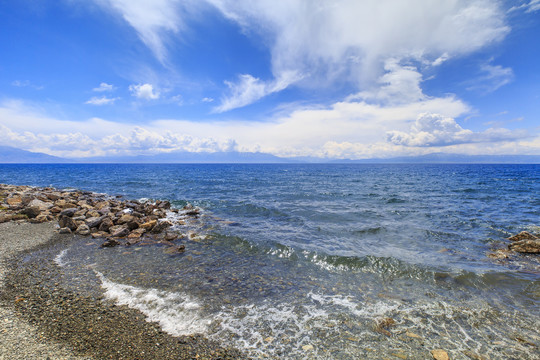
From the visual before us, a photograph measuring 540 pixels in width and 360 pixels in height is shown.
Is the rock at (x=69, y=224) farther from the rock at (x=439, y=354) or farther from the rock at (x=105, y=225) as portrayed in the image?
the rock at (x=439, y=354)

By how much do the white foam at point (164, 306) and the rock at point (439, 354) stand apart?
18.4ft

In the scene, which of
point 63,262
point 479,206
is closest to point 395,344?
point 63,262

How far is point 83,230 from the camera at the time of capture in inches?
580

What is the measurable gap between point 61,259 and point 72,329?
6.61 meters

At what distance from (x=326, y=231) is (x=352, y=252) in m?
4.24

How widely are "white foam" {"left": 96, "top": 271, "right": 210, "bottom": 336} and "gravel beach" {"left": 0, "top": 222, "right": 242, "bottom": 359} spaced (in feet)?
0.82

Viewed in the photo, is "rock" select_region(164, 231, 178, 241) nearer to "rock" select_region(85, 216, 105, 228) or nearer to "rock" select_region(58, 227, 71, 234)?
"rock" select_region(85, 216, 105, 228)

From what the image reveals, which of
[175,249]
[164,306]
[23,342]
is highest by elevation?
[23,342]

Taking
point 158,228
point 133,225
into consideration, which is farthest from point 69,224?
point 158,228

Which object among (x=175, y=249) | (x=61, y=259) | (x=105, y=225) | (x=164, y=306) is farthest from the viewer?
(x=105, y=225)

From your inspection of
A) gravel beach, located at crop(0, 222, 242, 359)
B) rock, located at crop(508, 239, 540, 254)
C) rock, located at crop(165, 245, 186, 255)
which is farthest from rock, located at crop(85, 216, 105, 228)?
rock, located at crop(508, 239, 540, 254)

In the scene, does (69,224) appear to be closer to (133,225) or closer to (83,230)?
(83,230)

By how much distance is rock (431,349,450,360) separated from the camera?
17.9 feet

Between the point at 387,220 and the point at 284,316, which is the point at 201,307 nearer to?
the point at 284,316
